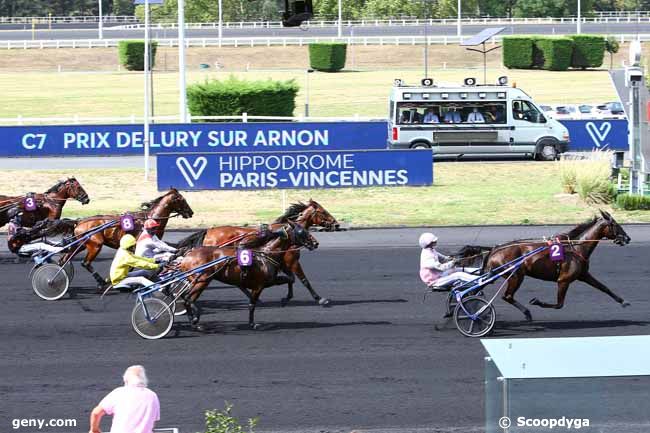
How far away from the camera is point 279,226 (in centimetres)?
1542

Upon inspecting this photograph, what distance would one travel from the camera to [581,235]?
14203 millimetres

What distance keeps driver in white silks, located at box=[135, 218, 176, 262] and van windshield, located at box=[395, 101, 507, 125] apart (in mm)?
18584

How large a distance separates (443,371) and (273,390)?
1.94 metres

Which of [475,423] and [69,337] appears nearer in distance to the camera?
[475,423]

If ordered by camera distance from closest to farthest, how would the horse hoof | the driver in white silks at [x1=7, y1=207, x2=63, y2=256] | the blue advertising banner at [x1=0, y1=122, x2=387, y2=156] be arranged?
the horse hoof, the driver in white silks at [x1=7, y1=207, x2=63, y2=256], the blue advertising banner at [x1=0, y1=122, x2=387, y2=156]

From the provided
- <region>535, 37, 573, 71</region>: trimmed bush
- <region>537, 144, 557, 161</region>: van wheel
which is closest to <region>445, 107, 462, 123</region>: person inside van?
<region>537, 144, 557, 161</region>: van wheel

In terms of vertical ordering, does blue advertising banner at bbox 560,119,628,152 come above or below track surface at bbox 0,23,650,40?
below

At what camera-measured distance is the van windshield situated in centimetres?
3250

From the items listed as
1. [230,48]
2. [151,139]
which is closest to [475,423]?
[151,139]

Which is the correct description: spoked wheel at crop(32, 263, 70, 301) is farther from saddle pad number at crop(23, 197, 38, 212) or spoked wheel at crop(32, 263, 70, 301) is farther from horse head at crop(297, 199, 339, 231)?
horse head at crop(297, 199, 339, 231)

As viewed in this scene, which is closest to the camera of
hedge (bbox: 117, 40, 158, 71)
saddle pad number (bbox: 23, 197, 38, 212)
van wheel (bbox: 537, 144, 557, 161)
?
saddle pad number (bbox: 23, 197, 38, 212)

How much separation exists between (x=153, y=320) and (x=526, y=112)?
21202 millimetres

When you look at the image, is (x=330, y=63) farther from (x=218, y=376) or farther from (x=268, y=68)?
(x=218, y=376)

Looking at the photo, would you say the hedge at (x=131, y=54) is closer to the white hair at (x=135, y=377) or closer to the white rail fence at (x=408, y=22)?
the white rail fence at (x=408, y=22)
